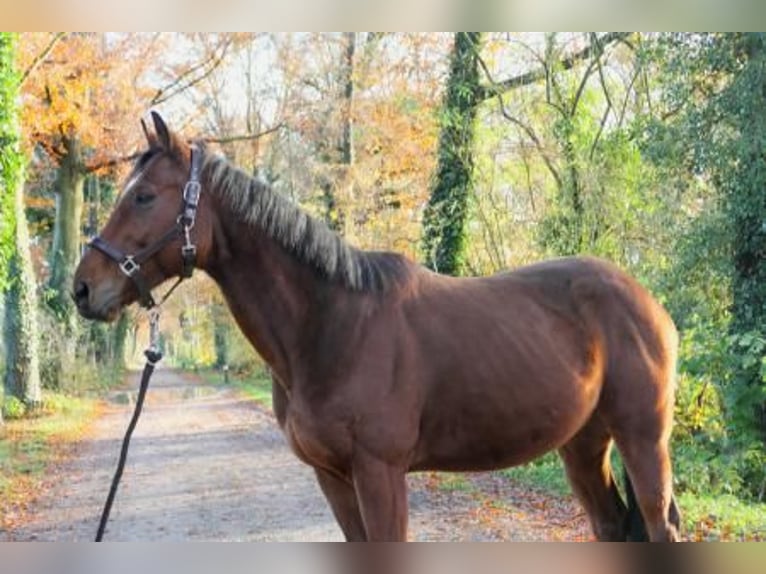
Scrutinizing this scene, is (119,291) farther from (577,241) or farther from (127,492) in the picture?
(577,241)

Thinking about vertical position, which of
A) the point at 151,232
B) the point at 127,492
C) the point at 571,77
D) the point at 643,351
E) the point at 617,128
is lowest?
the point at 127,492

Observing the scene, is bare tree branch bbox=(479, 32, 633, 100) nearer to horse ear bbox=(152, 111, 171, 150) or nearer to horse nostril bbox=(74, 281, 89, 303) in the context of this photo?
horse ear bbox=(152, 111, 171, 150)

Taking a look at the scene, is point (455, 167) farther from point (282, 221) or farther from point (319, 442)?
point (319, 442)

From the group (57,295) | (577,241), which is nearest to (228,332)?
(57,295)

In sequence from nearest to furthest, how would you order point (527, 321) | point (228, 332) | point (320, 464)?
point (320, 464) → point (527, 321) → point (228, 332)

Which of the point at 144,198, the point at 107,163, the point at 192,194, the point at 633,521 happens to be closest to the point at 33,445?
the point at 107,163

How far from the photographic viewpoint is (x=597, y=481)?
104 inches

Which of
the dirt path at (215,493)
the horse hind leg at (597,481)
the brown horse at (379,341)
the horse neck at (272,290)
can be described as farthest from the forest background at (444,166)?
the horse neck at (272,290)

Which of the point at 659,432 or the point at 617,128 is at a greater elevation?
the point at 617,128

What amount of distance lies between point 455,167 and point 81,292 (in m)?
1.71

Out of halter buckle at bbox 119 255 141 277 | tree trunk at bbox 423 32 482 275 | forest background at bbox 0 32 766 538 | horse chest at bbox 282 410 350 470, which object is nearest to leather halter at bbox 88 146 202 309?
halter buckle at bbox 119 255 141 277

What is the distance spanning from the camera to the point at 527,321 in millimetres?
2445

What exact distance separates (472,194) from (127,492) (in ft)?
6.22

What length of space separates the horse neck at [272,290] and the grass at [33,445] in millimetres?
1381
